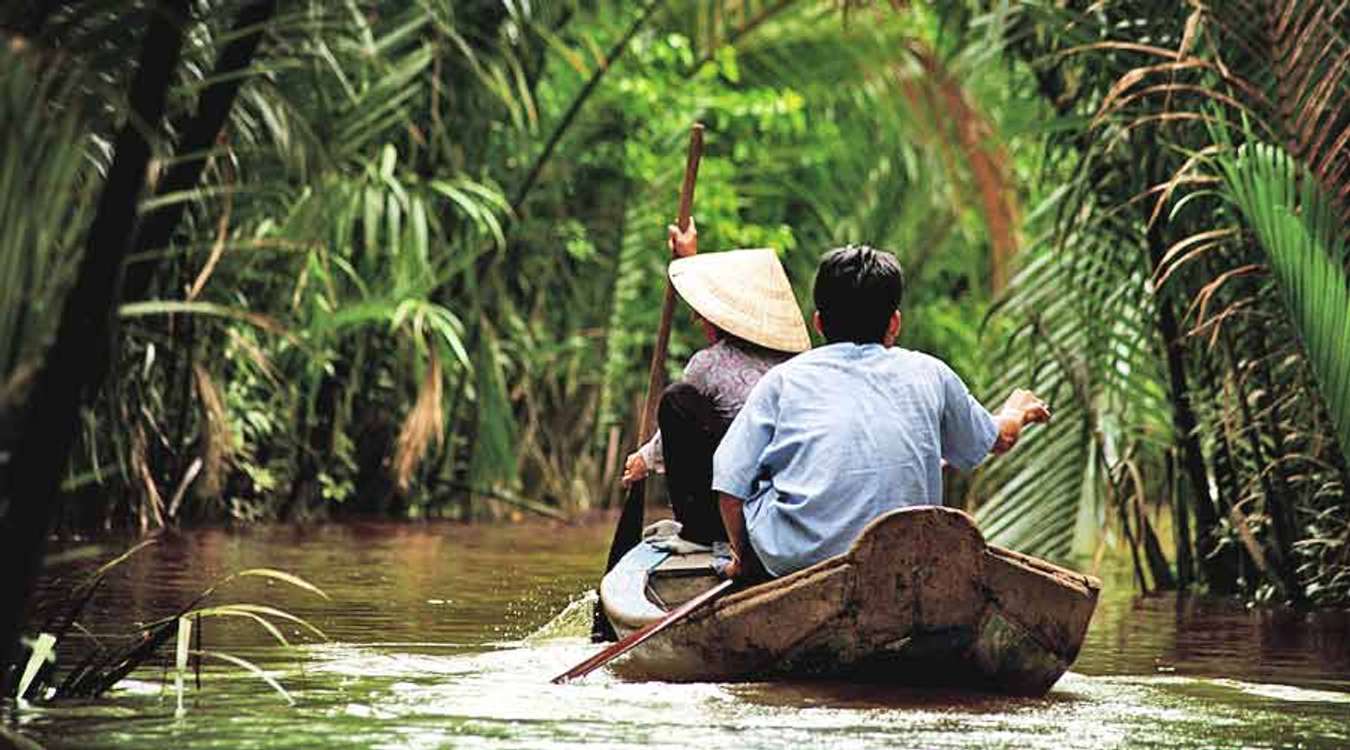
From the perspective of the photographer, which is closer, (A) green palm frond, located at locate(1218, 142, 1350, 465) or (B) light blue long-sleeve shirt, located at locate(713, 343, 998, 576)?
(B) light blue long-sleeve shirt, located at locate(713, 343, 998, 576)

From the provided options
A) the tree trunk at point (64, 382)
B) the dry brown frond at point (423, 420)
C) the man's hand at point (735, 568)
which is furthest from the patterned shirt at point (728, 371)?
the dry brown frond at point (423, 420)

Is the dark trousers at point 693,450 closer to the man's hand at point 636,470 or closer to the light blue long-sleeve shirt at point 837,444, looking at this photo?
the man's hand at point 636,470

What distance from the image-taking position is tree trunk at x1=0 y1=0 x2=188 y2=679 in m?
4.76

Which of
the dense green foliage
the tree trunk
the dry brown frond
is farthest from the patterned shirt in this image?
the dry brown frond

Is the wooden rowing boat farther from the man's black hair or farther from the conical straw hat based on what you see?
the conical straw hat

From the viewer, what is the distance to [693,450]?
859cm

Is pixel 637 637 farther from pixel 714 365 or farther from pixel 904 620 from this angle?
pixel 714 365

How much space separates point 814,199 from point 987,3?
10201 millimetres

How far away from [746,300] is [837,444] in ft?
4.08

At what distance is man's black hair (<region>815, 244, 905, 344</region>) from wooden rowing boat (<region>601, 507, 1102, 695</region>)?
744 mm

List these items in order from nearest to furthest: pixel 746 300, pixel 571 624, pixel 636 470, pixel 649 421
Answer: pixel 746 300, pixel 636 470, pixel 571 624, pixel 649 421

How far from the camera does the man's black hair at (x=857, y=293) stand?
7680 millimetres

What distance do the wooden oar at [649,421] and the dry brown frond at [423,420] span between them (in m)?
6.69

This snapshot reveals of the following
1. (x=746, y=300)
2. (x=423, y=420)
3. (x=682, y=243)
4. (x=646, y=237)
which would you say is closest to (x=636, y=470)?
(x=746, y=300)
